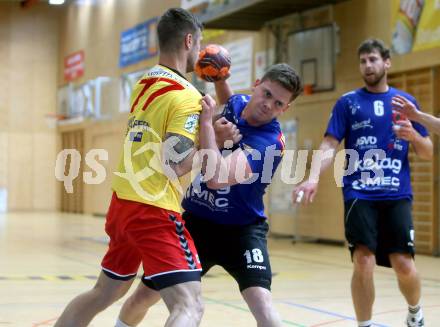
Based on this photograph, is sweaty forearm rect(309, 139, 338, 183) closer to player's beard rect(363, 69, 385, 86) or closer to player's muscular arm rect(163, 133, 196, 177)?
player's beard rect(363, 69, 385, 86)

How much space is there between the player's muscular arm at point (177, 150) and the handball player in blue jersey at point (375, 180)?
1845 millimetres

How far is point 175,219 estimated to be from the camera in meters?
3.81

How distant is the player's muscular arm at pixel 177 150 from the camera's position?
3.75 m

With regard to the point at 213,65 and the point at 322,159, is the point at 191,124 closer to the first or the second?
the point at 213,65

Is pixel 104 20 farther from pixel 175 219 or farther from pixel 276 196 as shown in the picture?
pixel 175 219

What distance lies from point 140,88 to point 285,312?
3.71m

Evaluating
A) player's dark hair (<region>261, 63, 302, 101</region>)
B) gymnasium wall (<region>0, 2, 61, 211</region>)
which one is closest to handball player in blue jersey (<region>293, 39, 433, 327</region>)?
player's dark hair (<region>261, 63, 302, 101</region>)

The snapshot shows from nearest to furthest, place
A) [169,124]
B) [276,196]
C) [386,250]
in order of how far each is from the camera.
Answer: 1. [169,124]
2. [386,250]
3. [276,196]

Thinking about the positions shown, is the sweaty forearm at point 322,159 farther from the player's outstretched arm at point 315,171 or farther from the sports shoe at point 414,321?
the sports shoe at point 414,321

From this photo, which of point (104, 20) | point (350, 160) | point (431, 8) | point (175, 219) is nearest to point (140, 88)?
point (175, 219)

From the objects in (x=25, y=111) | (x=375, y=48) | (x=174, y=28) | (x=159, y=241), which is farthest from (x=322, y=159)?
(x=25, y=111)

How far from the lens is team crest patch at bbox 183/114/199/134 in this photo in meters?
3.76

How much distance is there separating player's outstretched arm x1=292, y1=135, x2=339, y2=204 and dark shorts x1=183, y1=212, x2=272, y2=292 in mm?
502

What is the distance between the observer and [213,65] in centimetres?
491
